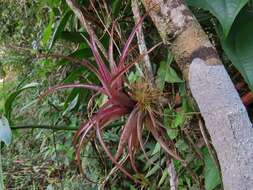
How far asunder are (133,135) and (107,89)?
0.24 ft

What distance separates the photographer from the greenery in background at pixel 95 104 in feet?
1.77

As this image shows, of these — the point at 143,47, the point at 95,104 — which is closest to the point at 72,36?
the point at 95,104

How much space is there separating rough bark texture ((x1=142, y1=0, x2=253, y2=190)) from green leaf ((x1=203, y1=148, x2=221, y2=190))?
0.68 ft

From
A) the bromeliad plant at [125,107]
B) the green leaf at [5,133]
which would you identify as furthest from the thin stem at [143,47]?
the green leaf at [5,133]

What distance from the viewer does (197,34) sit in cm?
44

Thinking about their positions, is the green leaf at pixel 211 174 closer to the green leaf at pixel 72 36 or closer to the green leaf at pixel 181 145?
the green leaf at pixel 181 145

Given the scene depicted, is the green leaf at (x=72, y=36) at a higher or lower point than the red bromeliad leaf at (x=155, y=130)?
higher

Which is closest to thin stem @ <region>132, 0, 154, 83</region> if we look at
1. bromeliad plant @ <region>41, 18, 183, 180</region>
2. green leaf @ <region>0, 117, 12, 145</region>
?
bromeliad plant @ <region>41, 18, 183, 180</region>

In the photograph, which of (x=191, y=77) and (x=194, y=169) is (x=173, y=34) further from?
(x=194, y=169)

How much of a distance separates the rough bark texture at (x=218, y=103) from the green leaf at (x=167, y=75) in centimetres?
19

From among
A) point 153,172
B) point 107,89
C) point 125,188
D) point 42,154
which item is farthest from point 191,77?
point 42,154

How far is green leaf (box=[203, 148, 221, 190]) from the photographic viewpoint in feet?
1.93

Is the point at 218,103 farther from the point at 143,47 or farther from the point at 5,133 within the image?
the point at 5,133

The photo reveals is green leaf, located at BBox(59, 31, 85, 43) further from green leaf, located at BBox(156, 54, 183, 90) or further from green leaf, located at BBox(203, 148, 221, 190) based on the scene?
green leaf, located at BBox(203, 148, 221, 190)
